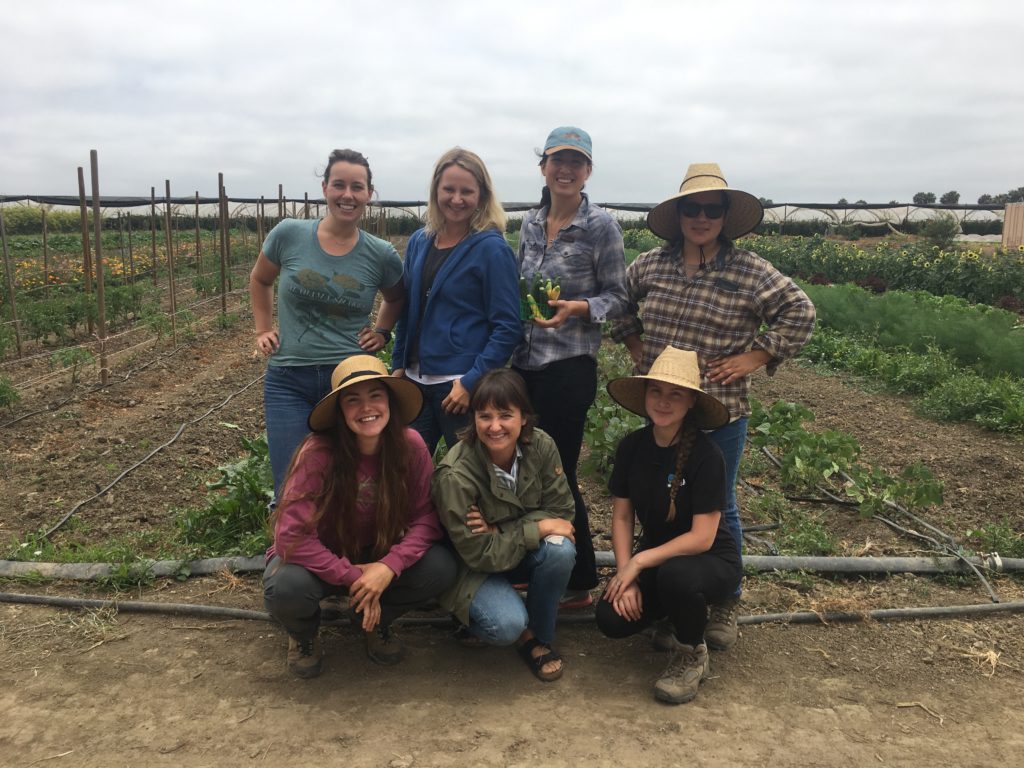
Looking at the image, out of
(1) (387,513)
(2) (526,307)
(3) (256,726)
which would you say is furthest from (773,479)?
(3) (256,726)

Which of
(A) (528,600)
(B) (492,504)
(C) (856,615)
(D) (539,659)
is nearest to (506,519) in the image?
(B) (492,504)

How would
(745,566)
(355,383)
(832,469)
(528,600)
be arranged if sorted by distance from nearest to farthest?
(355,383)
(528,600)
(745,566)
(832,469)

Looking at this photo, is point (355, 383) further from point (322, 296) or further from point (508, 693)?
point (508, 693)

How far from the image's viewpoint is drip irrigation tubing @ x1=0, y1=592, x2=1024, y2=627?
118 inches

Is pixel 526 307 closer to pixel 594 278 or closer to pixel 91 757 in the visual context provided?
pixel 594 278

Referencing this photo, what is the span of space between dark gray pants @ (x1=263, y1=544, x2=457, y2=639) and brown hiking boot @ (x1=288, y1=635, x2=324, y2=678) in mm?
50

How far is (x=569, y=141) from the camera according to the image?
2.61 meters

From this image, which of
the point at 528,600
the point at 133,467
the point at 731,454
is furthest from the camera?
the point at 133,467

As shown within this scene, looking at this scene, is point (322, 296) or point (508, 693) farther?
point (322, 296)

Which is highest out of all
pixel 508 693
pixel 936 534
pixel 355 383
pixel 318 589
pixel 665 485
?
pixel 355 383

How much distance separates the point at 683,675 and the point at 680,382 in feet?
3.18

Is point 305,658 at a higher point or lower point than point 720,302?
lower

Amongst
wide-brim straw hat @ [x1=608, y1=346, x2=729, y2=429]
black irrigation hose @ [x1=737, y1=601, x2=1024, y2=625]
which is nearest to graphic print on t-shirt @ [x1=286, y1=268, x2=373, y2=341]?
wide-brim straw hat @ [x1=608, y1=346, x2=729, y2=429]

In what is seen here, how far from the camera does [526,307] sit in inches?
107
